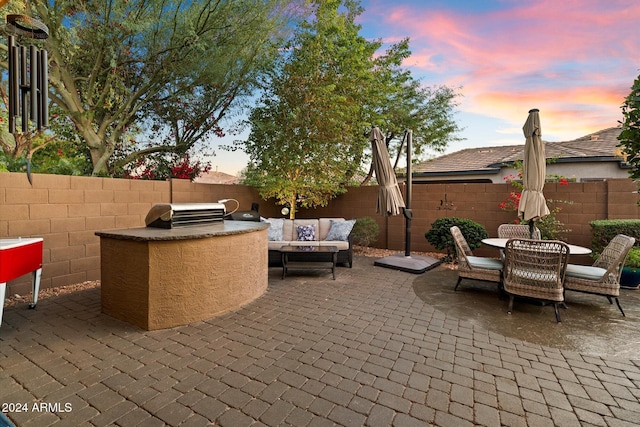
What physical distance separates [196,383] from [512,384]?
2.21 metres

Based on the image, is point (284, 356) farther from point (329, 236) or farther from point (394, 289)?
point (329, 236)

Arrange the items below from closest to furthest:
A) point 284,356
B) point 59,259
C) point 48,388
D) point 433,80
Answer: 1. point 48,388
2. point 284,356
3. point 59,259
4. point 433,80

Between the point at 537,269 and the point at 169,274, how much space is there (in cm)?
396

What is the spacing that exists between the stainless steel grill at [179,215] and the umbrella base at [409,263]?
11.4 ft

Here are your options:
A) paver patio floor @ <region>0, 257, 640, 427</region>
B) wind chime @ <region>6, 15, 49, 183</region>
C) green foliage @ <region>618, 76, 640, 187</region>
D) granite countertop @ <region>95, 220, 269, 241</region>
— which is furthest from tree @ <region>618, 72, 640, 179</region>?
wind chime @ <region>6, 15, 49, 183</region>

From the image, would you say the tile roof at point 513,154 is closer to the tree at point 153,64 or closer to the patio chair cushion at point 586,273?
the patio chair cushion at point 586,273

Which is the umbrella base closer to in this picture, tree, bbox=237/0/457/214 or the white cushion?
the white cushion

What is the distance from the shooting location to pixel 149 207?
17.6 feet

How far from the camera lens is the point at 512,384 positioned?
2.09 metres

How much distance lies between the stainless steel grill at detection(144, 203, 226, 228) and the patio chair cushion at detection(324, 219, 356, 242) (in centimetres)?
288

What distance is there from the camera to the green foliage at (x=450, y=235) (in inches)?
229

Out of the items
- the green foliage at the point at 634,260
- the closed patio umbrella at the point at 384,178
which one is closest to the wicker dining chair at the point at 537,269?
the green foliage at the point at 634,260

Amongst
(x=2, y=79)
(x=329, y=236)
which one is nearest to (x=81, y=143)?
(x=2, y=79)

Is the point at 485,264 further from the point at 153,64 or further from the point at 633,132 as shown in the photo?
the point at 153,64
